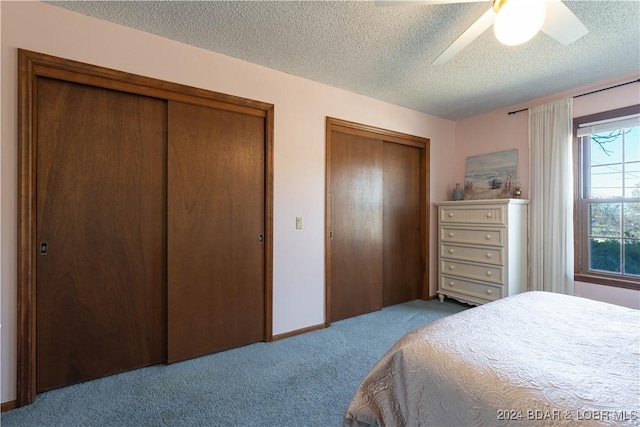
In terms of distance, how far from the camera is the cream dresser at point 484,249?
9.48 feet

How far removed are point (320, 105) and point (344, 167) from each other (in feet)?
2.14

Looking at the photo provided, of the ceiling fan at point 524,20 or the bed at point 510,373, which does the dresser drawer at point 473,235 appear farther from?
the ceiling fan at point 524,20

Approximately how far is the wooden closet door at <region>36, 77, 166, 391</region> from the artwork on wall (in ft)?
11.3

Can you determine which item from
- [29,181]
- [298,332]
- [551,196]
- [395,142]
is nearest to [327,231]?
[298,332]

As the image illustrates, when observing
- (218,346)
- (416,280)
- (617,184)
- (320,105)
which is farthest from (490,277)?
(218,346)

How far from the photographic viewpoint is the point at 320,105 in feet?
8.95

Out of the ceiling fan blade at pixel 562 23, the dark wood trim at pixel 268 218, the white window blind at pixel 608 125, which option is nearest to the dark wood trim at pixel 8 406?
the dark wood trim at pixel 268 218

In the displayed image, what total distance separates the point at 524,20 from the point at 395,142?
2.17 meters

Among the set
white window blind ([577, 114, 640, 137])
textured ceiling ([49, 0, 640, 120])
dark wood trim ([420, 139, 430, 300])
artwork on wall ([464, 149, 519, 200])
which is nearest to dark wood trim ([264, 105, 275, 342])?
textured ceiling ([49, 0, 640, 120])

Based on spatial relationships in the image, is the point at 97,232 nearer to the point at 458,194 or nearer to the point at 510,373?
the point at 510,373

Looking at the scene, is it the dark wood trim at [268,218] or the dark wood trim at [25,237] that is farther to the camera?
the dark wood trim at [268,218]

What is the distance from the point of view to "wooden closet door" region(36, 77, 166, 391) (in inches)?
68.9

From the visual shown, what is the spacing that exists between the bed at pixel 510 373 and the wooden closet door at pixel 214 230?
1426 millimetres

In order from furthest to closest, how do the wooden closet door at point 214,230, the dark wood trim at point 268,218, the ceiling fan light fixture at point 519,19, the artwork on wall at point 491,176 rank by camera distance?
1. the artwork on wall at point 491,176
2. the dark wood trim at point 268,218
3. the wooden closet door at point 214,230
4. the ceiling fan light fixture at point 519,19
